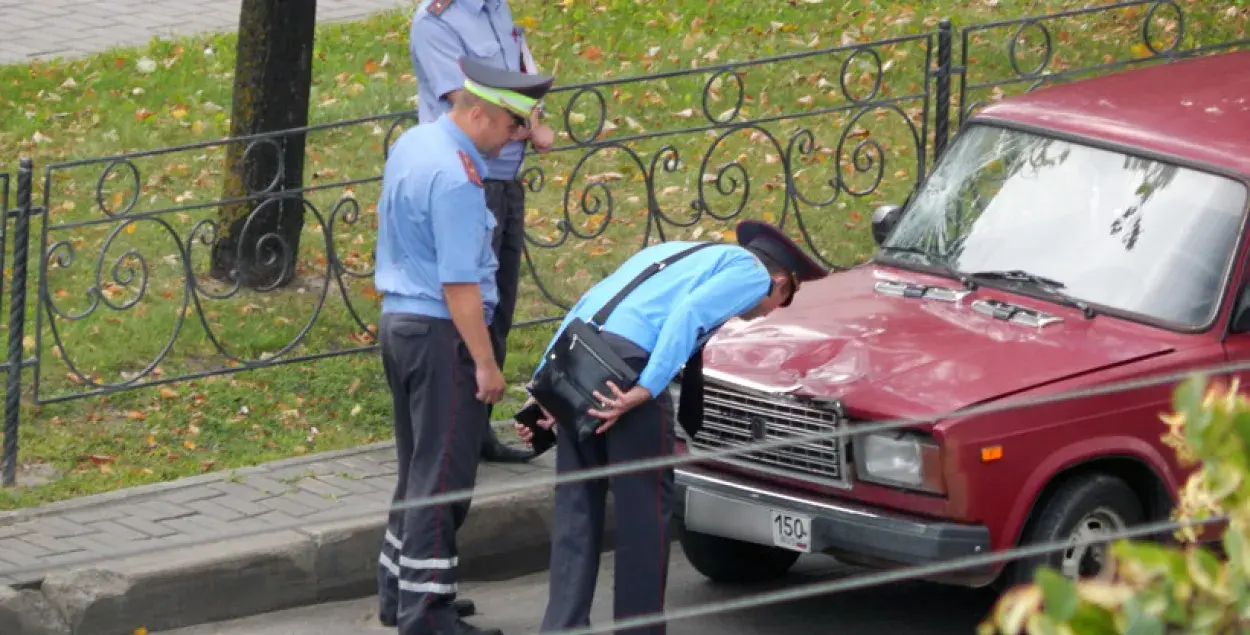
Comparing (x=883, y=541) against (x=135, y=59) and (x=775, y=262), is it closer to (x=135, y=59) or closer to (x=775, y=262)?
(x=775, y=262)

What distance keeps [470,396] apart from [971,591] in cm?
200

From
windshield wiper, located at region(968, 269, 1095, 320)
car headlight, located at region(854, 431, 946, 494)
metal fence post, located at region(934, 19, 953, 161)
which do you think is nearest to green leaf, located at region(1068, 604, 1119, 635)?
car headlight, located at region(854, 431, 946, 494)

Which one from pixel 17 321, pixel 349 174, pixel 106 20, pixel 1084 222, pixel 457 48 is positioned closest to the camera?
pixel 1084 222

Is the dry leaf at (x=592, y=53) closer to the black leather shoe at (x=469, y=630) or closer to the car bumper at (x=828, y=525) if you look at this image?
the car bumper at (x=828, y=525)

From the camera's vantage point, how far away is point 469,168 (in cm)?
596

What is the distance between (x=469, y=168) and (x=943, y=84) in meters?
4.27

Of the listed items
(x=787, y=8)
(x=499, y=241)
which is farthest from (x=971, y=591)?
(x=787, y=8)

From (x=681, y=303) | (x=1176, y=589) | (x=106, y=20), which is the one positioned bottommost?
(x=681, y=303)

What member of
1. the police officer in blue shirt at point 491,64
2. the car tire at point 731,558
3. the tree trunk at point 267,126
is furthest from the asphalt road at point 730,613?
the tree trunk at point 267,126

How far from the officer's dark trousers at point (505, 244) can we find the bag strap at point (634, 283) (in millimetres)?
1407

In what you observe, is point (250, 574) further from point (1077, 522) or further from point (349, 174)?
point (349, 174)

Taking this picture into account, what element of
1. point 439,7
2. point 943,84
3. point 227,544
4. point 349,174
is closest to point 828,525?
point 227,544

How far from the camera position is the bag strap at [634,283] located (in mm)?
5789

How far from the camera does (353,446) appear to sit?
783cm
